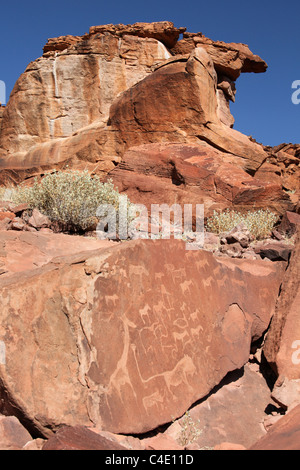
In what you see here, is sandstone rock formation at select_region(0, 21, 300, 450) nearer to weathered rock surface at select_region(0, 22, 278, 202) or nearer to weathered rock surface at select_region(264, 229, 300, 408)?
weathered rock surface at select_region(264, 229, 300, 408)

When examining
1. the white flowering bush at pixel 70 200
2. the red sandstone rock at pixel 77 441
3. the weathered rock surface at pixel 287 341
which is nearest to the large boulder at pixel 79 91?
the white flowering bush at pixel 70 200

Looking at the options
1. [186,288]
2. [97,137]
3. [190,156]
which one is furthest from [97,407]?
[97,137]

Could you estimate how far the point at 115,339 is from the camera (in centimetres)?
240

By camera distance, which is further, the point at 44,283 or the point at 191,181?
the point at 191,181

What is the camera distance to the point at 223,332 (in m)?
3.01

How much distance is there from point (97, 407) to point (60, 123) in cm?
1403

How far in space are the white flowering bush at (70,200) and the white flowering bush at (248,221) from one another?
193cm

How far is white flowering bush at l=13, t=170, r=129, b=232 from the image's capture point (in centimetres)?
583

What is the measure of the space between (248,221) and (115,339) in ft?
16.5

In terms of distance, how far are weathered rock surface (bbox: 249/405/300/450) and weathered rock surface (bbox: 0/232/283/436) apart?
2.16ft

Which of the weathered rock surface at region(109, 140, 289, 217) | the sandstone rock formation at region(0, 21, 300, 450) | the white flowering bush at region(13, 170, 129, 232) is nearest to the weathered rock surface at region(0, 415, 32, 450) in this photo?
the sandstone rock formation at region(0, 21, 300, 450)
